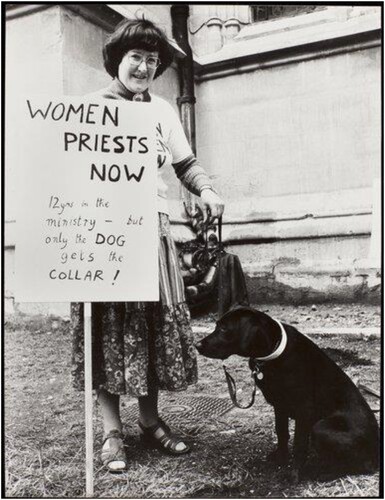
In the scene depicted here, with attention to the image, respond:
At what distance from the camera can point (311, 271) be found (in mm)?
5027

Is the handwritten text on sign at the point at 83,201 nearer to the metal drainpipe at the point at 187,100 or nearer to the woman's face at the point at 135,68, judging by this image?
the woman's face at the point at 135,68

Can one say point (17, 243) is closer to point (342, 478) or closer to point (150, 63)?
point (150, 63)

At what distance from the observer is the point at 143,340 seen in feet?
6.73

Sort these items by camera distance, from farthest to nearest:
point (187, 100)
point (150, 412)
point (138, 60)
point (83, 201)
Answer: point (187, 100) → point (150, 412) → point (138, 60) → point (83, 201)

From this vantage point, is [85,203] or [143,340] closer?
[85,203]

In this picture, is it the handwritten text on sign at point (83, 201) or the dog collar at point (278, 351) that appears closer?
the handwritten text on sign at point (83, 201)

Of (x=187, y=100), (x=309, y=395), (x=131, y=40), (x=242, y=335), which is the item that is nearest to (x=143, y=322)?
(x=242, y=335)

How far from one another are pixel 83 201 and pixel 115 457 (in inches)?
42.7

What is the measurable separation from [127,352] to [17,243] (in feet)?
2.04

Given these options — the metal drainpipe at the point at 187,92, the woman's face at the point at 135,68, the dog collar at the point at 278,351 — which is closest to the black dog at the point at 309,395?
the dog collar at the point at 278,351

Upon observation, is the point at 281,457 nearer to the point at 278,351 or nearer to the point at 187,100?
the point at 278,351

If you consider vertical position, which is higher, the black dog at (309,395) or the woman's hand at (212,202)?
the woman's hand at (212,202)

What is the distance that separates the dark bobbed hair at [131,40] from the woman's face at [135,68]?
0.06 feet

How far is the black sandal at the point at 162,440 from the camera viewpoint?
86.7 inches
